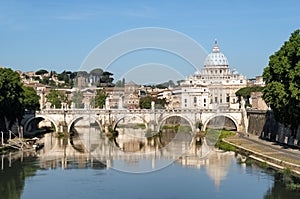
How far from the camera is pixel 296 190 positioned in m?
22.7

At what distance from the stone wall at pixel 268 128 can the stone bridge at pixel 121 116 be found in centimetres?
238

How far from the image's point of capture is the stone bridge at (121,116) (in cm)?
5169

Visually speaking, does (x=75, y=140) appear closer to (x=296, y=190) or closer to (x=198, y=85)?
(x=198, y=85)

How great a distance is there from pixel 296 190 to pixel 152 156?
12.1 meters

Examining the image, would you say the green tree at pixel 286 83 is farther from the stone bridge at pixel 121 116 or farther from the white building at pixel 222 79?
the white building at pixel 222 79

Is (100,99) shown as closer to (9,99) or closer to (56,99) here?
(9,99)

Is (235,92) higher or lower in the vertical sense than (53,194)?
higher

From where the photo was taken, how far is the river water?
23.1 metres

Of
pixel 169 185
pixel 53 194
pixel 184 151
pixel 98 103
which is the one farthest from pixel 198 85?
pixel 98 103

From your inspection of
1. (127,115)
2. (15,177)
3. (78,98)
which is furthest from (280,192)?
(127,115)

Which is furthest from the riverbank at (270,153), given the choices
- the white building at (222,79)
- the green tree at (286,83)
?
the white building at (222,79)

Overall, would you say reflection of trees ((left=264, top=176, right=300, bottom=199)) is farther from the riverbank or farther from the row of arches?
the row of arches

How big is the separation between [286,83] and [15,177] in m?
15.2

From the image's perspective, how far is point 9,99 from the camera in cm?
4047
